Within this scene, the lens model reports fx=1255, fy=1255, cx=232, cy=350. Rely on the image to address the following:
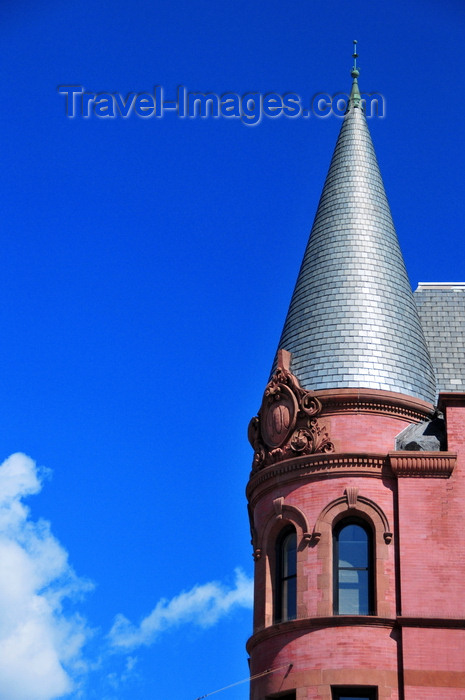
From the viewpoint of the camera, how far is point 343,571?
3472 cm

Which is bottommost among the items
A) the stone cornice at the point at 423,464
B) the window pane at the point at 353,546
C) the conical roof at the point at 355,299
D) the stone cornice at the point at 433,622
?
the stone cornice at the point at 433,622

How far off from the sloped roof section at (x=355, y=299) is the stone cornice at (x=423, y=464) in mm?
2546

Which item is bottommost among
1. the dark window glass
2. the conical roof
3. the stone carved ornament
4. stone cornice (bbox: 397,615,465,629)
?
the dark window glass

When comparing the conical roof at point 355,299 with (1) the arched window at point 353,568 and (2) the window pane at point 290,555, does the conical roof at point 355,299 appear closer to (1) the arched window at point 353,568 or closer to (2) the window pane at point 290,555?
(1) the arched window at point 353,568

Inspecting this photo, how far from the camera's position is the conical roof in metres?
37.3

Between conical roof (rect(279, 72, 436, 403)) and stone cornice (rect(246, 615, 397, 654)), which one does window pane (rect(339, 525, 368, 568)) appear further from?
conical roof (rect(279, 72, 436, 403))

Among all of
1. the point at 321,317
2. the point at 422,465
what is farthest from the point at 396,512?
the point at 321,317

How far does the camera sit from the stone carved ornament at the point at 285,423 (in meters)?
36.1

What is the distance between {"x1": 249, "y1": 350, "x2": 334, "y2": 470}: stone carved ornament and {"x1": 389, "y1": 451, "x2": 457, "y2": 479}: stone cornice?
1.91 metres

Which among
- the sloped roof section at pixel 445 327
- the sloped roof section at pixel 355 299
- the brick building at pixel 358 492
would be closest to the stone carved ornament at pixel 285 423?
the brick building at pixel 358 492

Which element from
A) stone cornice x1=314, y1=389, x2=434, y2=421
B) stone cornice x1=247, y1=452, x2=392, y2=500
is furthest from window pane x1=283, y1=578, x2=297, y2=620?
stone cornice x1=314, y1=389, x2=434, y2=421

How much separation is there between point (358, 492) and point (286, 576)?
127 inches

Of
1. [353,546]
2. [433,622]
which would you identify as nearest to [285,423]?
[353,546]

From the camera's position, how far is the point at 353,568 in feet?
114
